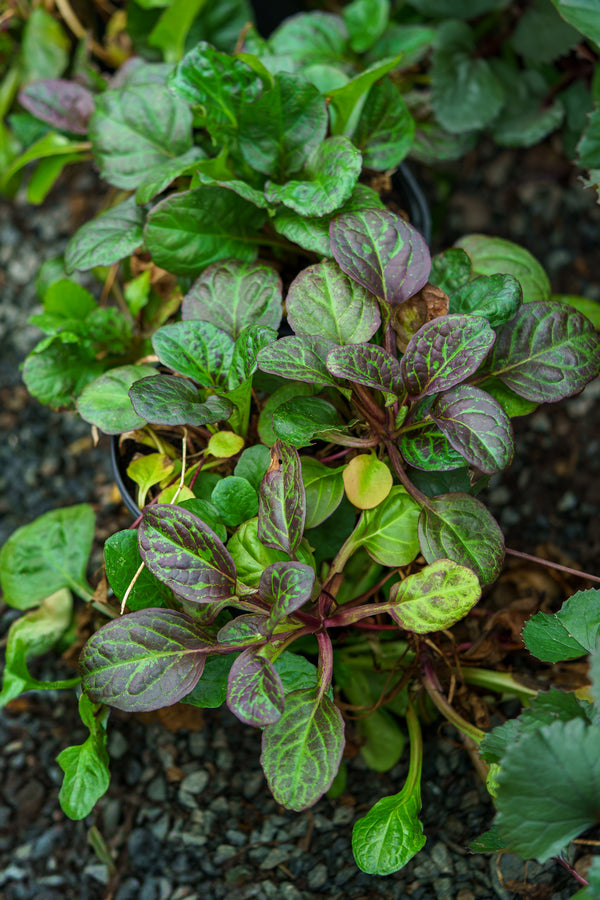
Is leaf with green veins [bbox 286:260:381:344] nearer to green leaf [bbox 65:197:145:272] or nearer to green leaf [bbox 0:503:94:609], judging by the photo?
green leaf [bbox 65:197:145:272]

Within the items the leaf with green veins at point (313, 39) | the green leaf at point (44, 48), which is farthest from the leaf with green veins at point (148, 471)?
the green leaf at point (44, 48)

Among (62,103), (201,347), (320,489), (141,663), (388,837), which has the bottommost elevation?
(388,837)

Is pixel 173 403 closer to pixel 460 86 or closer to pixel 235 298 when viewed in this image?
pixel 235 298

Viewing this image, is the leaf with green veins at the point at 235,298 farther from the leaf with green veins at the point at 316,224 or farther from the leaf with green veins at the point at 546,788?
the leaf with green veins at the point at 546,788

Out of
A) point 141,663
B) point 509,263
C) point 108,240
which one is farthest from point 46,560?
point 509,263

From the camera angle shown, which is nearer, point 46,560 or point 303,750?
point 303,750
